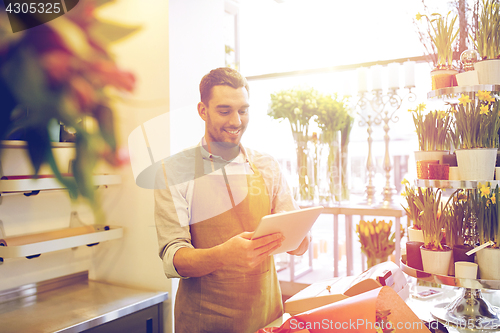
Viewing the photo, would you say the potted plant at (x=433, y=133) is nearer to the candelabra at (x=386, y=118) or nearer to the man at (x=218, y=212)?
the man at (x=218, y=212)

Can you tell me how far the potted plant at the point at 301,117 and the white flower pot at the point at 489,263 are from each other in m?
1.17

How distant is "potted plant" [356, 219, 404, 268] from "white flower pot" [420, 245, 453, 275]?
73 cm

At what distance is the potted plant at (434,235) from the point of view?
1.05 metres

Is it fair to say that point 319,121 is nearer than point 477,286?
No

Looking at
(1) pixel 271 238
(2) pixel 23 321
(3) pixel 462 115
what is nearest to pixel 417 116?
(3) pixel 462 115

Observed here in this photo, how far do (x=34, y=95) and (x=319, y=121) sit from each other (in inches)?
69.9

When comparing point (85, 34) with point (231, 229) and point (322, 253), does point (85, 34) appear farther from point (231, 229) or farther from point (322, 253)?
point (322, 253)

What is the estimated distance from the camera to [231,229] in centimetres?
124

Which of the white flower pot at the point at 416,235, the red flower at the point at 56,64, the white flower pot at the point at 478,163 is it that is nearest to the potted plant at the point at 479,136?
the white flower pot at the point at 478,163

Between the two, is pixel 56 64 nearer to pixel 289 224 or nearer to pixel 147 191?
pixel 289 224

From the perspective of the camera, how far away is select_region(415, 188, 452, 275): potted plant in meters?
1.05

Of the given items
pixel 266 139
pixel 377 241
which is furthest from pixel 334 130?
pixel 377 241

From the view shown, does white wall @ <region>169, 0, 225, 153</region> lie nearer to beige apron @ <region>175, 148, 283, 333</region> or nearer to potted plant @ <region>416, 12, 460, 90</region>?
beige apron @ <region>175, 148, 283, 333</region>

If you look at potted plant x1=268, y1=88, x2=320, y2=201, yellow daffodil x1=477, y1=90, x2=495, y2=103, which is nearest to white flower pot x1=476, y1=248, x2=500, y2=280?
yellow daffodil x1=477, y1=90, x2=495, y2=103
